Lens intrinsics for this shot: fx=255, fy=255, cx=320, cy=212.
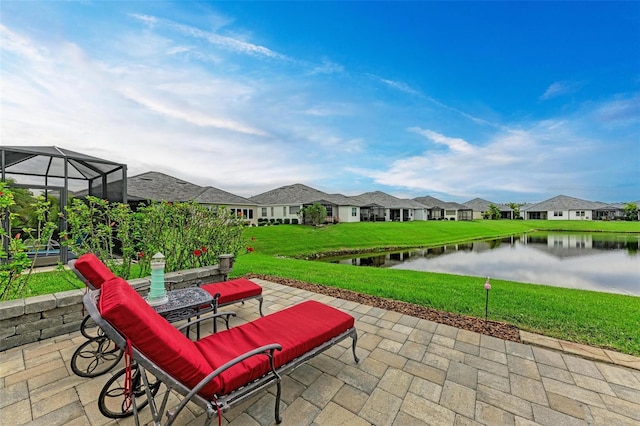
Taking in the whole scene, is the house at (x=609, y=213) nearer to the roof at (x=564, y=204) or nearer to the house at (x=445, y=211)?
the roof at (x=564, y=204)

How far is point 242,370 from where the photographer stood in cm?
190

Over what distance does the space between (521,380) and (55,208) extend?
39.5 ft

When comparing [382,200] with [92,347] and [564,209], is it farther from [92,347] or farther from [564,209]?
[92,347]

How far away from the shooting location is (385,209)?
135 feet

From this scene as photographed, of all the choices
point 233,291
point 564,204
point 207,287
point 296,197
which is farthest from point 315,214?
point 564,204

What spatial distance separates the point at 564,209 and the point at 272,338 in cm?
7293

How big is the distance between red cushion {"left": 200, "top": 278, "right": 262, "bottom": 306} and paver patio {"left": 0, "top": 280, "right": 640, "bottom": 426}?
4.71 feet

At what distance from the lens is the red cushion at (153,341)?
148 centimetres

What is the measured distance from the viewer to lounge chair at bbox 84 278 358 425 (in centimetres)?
151

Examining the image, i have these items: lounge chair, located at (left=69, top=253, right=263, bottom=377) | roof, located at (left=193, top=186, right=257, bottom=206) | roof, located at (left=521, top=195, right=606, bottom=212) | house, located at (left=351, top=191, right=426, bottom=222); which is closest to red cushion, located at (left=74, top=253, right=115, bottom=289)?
lounge chair, located at (left=69, top=253, right=263, bottom=377)

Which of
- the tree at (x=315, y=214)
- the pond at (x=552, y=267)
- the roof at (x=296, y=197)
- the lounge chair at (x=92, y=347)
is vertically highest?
the roof at (x=296, y=197)

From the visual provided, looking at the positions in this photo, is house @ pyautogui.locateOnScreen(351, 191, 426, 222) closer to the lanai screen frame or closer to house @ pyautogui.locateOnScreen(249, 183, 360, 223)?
house @ pyautogui.locateOnScreen(249, 183, 360, 223)

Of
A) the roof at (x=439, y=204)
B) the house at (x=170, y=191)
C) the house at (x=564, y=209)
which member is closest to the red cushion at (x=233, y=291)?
the house at (x=170, y=191)

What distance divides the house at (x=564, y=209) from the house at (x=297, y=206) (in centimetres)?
4840
